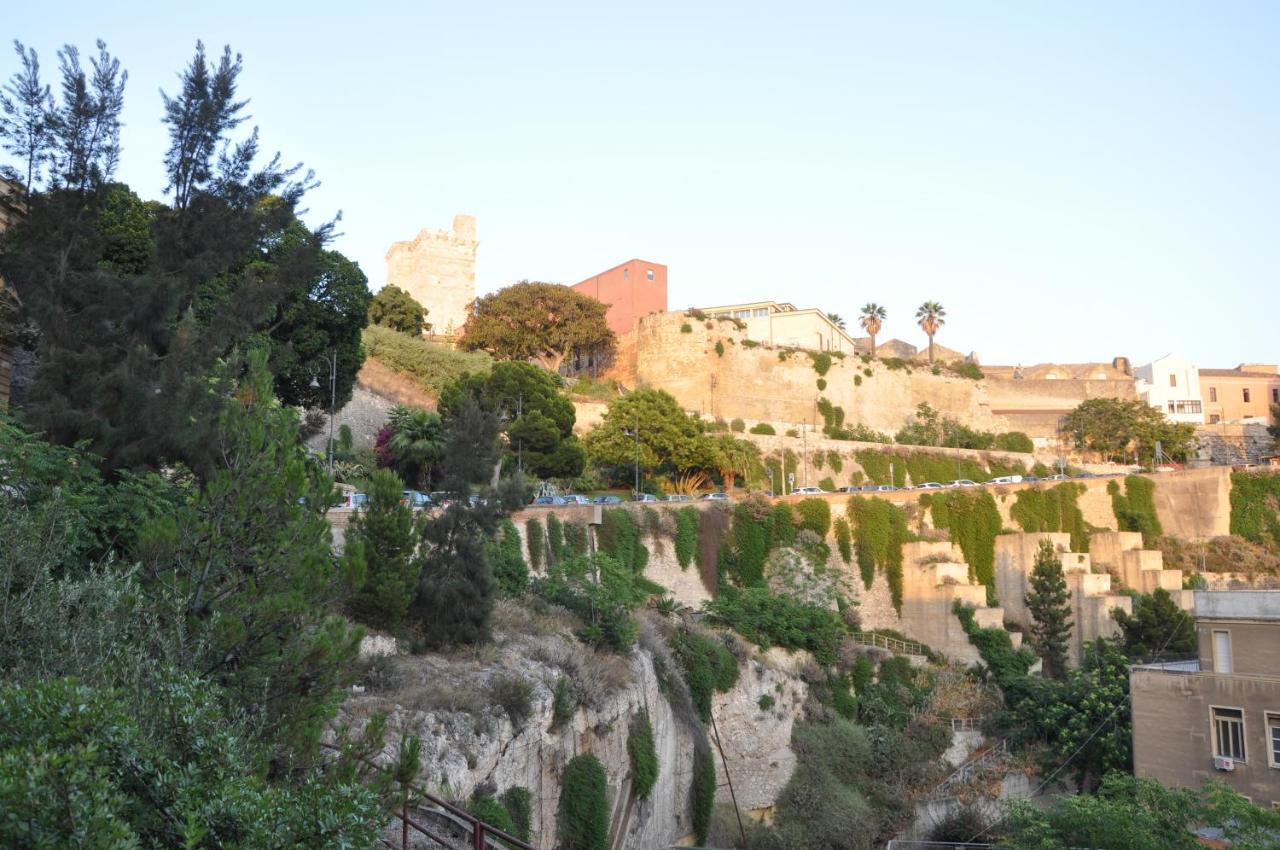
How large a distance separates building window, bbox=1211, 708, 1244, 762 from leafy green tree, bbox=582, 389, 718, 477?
71.8 feet

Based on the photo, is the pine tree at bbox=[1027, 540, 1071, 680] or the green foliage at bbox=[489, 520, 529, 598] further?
the pine tree at bbox=[1027, 540, 1071, 680]

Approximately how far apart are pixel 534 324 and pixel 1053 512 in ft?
80.7

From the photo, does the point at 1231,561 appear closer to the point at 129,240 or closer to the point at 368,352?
the point at 368,352

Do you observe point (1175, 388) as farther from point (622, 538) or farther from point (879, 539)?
point (622, 538)

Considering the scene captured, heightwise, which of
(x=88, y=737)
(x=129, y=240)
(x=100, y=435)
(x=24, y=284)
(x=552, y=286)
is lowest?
(x=88, y=737)

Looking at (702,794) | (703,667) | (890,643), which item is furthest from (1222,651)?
(890,643)

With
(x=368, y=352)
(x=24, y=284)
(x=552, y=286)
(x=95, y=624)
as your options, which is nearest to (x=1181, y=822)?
(x=95, y=624)

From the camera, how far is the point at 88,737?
585 cm

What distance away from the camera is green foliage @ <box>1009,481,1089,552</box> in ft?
136

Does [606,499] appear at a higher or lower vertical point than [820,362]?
lower

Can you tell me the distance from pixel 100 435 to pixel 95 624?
17.4ft

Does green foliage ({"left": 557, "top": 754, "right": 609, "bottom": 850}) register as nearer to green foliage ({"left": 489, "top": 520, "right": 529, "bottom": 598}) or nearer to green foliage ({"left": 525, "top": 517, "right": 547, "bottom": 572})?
green foliage ({"left": 489, "top": 520, "right": 529, "bottom": 598})

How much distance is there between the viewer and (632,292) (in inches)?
2356

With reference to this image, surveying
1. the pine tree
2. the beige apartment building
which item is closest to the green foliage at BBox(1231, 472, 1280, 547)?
the pine tree
